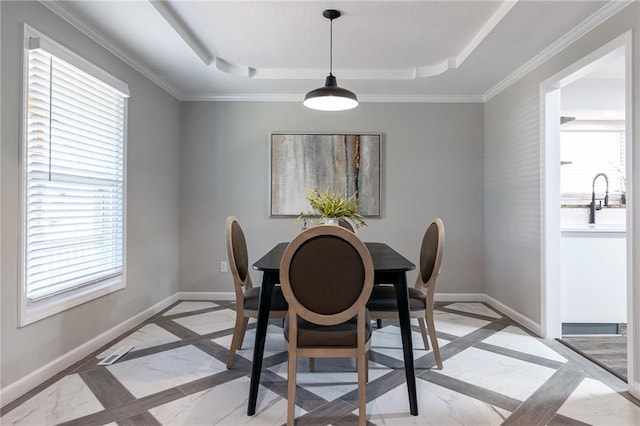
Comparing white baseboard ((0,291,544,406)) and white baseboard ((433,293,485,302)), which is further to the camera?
white baseboard ((433,293,485,302))

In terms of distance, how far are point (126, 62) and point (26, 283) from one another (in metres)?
1.93

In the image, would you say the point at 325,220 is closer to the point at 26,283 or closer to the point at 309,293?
the point at 309,293

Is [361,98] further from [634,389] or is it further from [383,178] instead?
[634,389]

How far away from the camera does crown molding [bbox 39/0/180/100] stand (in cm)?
215

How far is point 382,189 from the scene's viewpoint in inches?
157

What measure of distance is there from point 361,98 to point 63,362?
3545mm

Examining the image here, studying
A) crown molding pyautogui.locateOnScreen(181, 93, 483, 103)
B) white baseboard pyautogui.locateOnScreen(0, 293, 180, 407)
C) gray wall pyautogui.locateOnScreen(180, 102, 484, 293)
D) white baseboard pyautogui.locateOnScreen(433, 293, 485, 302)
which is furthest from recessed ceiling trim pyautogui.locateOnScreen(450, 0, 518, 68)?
white baseboard pyautogui.locateOnScreen(0, 293, 180, 407)

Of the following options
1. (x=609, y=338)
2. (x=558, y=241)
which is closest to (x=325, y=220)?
(x=558, y=241)

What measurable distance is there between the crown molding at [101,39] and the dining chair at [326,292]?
83.1 inches

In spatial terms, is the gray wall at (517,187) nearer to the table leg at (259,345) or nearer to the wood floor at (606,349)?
the wood floor at (606,349)

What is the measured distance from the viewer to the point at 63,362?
2.24 meters

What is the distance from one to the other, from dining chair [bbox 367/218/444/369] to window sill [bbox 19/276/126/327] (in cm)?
194

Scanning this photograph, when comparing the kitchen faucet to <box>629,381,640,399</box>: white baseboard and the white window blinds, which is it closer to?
<box>629,381,640,399</box>: white baseboard

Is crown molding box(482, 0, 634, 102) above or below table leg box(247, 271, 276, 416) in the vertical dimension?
above
